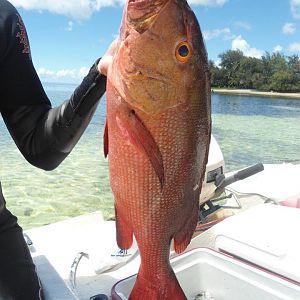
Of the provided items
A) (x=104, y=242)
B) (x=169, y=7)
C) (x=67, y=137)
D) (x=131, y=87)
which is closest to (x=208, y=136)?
(x=131, y=87)

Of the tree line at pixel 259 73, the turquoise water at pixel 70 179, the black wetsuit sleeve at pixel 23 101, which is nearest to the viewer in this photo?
the black wetsuit sleeve at pixel 23 101

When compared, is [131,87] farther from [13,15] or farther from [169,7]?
[13,15]

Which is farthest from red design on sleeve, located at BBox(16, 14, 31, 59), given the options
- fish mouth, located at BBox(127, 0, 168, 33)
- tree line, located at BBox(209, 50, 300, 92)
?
tree line, located at BBox(209, 50, 300, 92)

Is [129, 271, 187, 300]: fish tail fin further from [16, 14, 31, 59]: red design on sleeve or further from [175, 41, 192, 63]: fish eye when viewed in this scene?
[16, 14, 31, 59]: red design on sleeve

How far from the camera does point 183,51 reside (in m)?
1.13

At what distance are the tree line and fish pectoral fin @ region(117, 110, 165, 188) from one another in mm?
80760

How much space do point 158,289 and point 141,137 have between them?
21.2 inches

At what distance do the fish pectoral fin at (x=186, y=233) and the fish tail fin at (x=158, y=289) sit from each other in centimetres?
14

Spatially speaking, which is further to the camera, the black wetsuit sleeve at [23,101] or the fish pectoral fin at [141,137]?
the black wetsuit sleeve at [23,101]

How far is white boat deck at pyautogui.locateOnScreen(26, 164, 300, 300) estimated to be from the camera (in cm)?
246

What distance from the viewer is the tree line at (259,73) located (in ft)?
267

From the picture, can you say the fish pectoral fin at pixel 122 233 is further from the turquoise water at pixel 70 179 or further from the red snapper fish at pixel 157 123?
the turquoise water at pixel 70 179

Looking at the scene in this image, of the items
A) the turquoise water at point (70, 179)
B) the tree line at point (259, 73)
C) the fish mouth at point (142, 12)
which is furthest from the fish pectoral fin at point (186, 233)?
the tree line at point (259, 73)

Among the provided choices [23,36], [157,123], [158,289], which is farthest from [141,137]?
[23,36]
